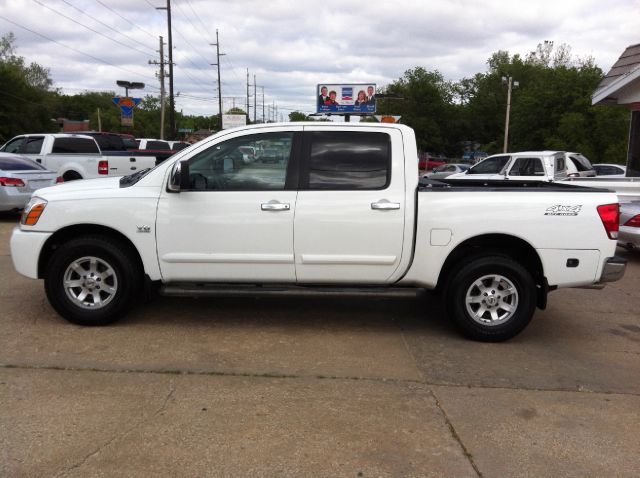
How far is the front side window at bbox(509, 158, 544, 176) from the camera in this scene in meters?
14.0

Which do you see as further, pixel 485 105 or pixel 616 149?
pixel 485 105

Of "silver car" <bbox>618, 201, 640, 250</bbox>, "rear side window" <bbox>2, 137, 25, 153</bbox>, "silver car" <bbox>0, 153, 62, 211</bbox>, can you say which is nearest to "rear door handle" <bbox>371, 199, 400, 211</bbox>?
"silver car" <bbox>618, 201, 640, 250</bbox>

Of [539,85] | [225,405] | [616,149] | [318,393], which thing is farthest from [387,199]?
[539,85]

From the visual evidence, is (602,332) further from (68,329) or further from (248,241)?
(68,329)

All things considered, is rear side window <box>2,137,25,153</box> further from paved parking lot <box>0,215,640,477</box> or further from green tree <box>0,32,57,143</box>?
green tree <box>0,32,57,143</box>

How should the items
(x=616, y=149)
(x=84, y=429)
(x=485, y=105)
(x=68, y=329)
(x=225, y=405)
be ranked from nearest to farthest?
(x=84, y=429) → (x=225, y=405) → (x=68, y=329) → (x=616, y=149) → (x=485, y=105)

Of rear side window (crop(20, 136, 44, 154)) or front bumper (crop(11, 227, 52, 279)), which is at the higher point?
rear side window (crop(20, 136, 44, 154))

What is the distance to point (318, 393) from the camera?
4098mm

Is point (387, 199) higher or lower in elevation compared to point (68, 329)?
higher

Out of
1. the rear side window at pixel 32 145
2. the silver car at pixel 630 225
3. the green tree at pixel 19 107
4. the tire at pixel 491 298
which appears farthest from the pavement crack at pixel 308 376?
the green tree at pixel 19 107

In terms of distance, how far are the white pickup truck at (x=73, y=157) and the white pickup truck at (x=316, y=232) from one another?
923cm

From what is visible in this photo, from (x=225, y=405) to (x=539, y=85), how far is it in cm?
4310

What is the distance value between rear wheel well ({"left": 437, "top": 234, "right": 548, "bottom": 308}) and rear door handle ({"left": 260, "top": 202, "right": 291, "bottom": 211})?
5.13 ft

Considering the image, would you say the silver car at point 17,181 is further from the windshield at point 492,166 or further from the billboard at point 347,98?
the billboard at point 347,98
